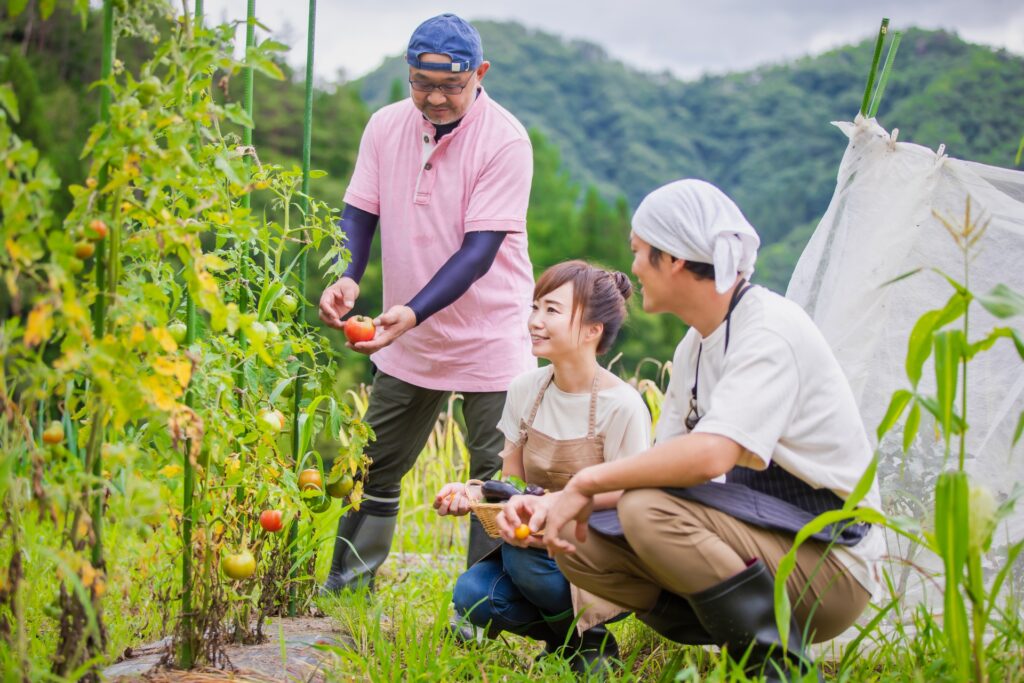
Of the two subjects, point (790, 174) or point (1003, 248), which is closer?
point (1003, 248)

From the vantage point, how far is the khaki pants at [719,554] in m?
1.98

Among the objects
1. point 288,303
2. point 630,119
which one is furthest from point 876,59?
point 630,119

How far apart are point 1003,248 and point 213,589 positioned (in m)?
2.19

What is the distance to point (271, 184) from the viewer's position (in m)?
2.44

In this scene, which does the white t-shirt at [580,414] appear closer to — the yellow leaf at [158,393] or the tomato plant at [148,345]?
the tomato plant at [148,345]

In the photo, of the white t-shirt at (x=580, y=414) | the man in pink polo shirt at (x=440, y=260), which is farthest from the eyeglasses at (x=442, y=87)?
the white t-shirt at (x=580, y=414)

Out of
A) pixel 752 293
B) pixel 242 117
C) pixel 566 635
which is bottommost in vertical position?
pixel 566 635

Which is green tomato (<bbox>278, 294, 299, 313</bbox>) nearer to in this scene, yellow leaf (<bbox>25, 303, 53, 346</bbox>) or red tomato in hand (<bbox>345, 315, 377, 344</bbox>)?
red tomato in hand (<bbox>345, 315, 377, 344</bbox>)

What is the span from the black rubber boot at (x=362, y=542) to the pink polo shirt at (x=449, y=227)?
0.47m

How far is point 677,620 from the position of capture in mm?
2240

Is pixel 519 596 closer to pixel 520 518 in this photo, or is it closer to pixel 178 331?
pixel 520 518

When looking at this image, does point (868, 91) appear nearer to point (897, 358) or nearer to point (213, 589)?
point (897, 358)

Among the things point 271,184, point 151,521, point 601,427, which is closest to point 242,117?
point 271,184

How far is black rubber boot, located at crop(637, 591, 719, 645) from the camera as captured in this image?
87.4 inches
